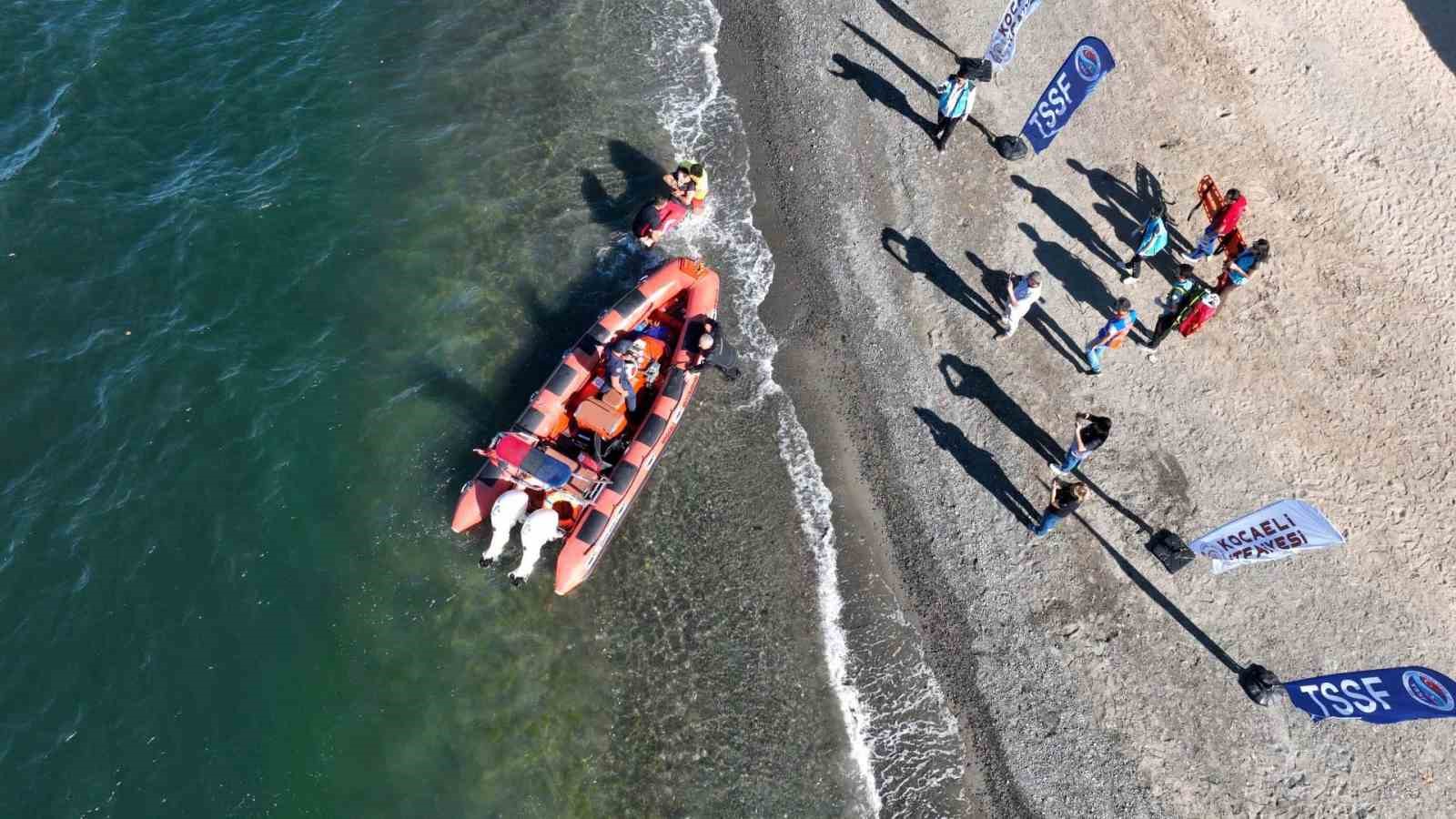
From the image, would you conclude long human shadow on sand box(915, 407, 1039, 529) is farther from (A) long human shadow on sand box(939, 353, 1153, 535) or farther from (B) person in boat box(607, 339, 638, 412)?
(B) person in boat box(607, 339, 638, 412)

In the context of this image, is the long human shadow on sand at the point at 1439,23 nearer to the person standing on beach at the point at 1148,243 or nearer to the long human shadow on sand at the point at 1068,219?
the person standing on beach at the point at 1148,243

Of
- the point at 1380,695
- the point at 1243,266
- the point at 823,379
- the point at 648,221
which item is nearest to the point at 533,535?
the point at 823,379

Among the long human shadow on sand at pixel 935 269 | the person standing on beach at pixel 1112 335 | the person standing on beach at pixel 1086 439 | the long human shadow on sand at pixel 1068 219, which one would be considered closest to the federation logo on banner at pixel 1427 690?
the person standing on beach at pixel 1086 439

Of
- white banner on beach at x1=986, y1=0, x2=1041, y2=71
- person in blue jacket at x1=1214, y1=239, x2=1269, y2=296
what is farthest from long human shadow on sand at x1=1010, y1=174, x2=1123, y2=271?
white banner on beach at x1=986, y1=0, x2=1041, y2=71

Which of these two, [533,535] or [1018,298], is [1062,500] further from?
[533,535]

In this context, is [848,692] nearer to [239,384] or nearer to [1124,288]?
[1124,288]
